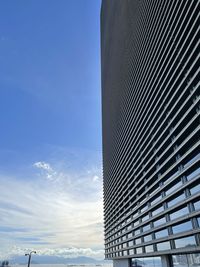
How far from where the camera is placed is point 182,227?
2170 cm

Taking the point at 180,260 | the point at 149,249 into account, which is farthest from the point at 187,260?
the point at 149,249

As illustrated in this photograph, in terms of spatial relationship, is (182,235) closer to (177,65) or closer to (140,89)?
(177,65)

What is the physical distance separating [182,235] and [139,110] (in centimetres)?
1942

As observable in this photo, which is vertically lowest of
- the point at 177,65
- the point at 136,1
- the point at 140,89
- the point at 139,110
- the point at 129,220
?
the point at 129,220

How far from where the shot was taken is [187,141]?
20.5 meters

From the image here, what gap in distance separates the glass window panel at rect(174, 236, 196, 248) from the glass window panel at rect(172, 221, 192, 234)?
2.28 ft

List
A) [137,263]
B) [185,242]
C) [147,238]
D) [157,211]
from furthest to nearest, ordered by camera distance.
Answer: [137,263], [147,238], [157,211], [185,242]

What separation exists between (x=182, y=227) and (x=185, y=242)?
3.97ft

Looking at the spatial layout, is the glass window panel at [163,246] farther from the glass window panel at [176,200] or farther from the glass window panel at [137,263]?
the glass window panel at [137,263]

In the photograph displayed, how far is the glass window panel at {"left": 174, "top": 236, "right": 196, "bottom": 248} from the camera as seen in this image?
65.7 feet

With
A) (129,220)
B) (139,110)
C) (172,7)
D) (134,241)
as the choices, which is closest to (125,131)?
(139,110)

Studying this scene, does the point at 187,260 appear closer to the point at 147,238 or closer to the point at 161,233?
the point at 161,233

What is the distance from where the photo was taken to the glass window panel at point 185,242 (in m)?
20.0

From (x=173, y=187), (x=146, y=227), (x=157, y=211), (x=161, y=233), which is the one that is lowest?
(x=161, y=233)
